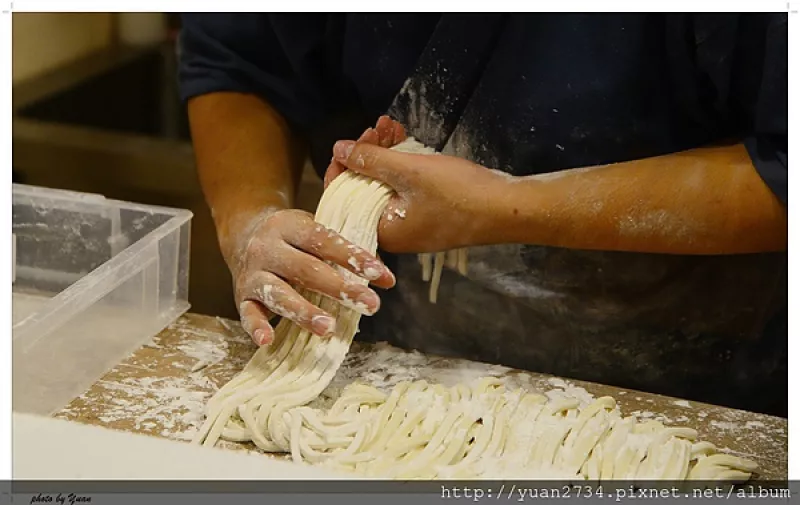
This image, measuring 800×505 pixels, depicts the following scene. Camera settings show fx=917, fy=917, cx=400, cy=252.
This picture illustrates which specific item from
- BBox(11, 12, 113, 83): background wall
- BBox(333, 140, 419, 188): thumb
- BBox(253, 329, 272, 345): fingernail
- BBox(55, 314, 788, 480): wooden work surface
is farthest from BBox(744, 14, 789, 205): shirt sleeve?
BBox(11, 12, 113, 83): background wall

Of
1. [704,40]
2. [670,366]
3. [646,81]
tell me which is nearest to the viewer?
[704,40]

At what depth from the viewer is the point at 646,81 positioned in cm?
147

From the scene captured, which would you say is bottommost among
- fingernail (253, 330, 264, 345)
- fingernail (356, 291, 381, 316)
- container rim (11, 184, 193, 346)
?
fingernail (253, 330, 264, 345)

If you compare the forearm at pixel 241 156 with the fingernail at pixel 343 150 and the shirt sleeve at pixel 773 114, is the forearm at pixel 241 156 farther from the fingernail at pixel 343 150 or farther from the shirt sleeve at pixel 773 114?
the shirt sleeve at pixel 773 114

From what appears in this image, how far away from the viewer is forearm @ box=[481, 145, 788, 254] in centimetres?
133

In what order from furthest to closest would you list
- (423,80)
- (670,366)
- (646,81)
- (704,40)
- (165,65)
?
(165,65)
(670,366)
(423,80)
(646,81)
(704,40)

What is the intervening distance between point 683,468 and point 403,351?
51 centimetres

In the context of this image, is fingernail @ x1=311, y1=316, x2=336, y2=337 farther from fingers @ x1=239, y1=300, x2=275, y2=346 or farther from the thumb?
the thumb

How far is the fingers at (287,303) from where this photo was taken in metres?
1.32

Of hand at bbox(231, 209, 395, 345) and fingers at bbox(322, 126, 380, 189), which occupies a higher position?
fingers at bbox(322, 126, 380, 189)

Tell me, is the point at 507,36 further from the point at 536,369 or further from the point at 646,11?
the point at 536,369

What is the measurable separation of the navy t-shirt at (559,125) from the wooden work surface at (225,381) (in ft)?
0.77

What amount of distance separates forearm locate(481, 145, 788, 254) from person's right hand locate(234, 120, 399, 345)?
228mm

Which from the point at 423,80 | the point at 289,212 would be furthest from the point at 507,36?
the point at 289,212
